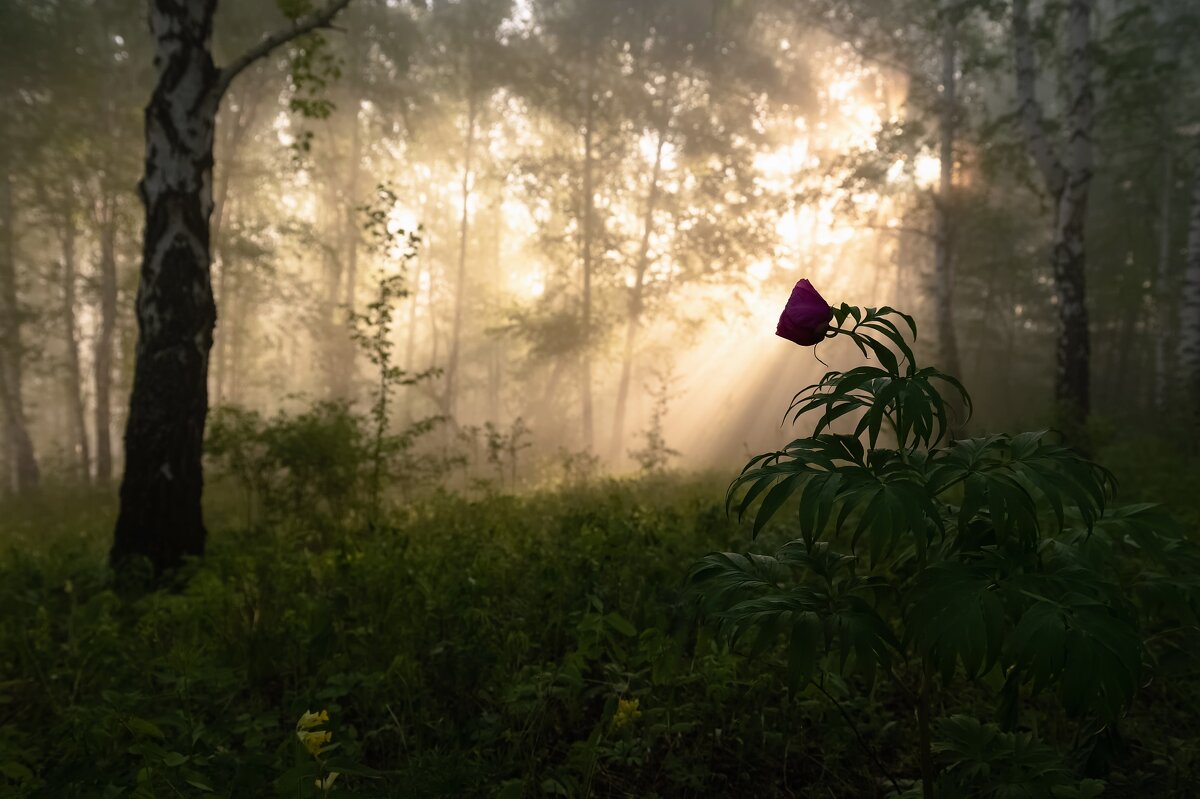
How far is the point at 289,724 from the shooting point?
9.19 feet

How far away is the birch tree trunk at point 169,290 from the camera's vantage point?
503cm

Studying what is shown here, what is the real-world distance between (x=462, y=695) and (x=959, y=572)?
6.92 feet

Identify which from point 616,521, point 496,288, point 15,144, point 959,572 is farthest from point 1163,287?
point 15,144

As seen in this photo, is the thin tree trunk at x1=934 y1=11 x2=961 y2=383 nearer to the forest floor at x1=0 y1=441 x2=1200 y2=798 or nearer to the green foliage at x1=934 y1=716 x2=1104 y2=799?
the forest floor at x1=0 y1=441 x2=1200 y2=798

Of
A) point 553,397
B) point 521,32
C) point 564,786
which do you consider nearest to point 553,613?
point 564,786

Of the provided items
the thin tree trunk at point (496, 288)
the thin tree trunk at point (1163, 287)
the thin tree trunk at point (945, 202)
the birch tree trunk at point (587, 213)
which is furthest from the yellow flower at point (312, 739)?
the thin tree trunk at point (496, 288)

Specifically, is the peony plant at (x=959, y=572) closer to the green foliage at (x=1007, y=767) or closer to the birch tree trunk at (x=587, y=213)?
the green foliage at (x=1007, y=767)

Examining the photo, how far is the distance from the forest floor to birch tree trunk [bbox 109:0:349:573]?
84 centimetres

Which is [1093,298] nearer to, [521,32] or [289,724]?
[521,32]

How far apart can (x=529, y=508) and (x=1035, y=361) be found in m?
21.7

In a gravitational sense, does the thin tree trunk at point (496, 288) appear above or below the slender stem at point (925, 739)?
above

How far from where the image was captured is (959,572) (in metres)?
1.51

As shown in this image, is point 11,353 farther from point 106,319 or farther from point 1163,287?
point 1163,287

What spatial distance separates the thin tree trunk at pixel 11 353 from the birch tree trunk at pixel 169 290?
36.4ft
